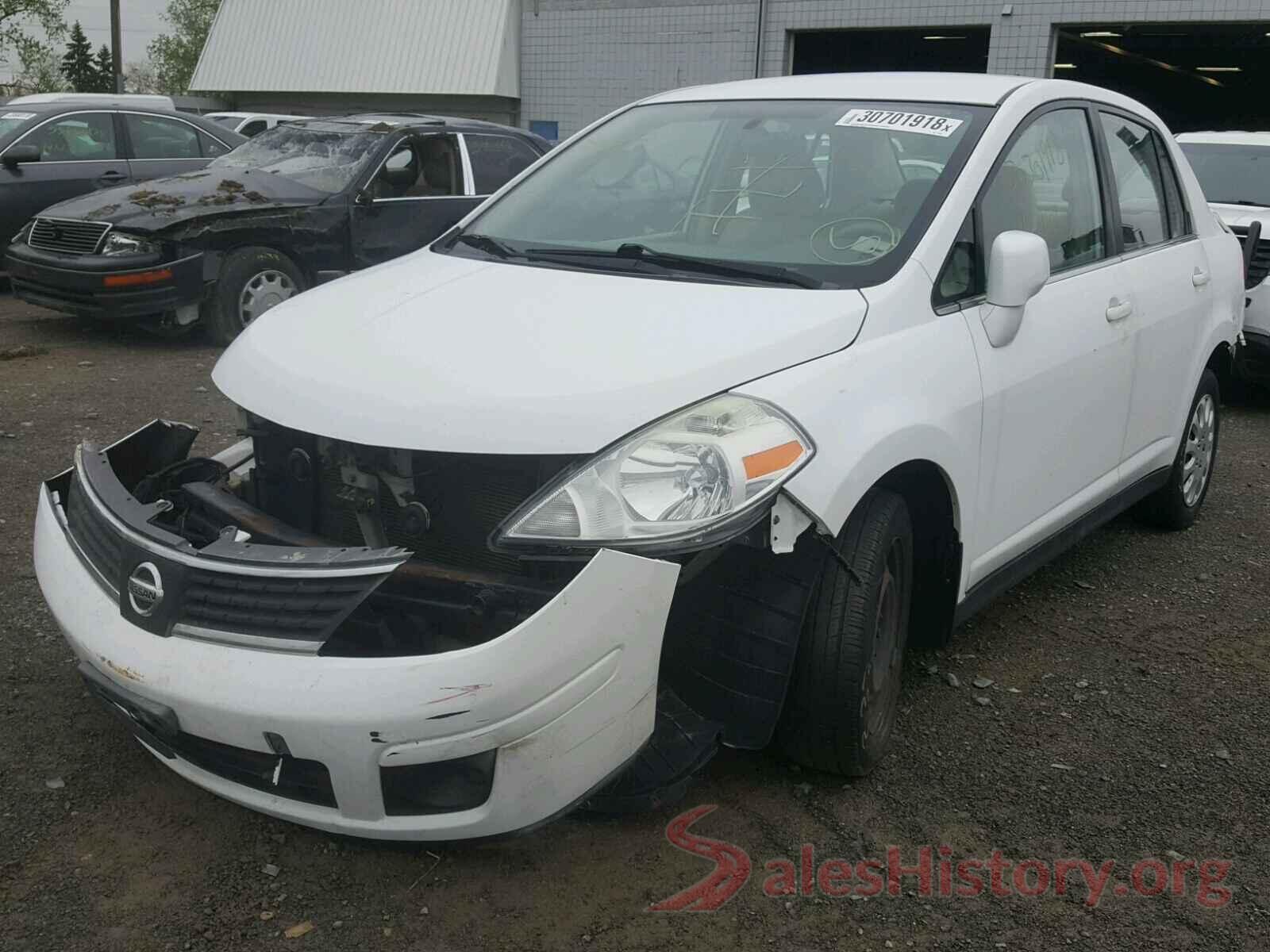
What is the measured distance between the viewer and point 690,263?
11.1 ft

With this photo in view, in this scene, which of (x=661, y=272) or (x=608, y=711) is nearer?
(x=608, y=711)

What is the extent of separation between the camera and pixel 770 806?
3051mm

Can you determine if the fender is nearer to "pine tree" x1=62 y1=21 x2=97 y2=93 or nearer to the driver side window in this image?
the driver side window

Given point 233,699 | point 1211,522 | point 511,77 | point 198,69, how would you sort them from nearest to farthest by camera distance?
point 233,699 → point 1211,522 → point 511,77 → point 198,69

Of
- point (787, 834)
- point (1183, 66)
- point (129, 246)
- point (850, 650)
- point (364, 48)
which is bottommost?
point (787, 834)

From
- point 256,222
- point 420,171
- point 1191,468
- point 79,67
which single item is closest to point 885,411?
point 1191,468

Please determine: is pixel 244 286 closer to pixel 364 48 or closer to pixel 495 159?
pixel 495 159

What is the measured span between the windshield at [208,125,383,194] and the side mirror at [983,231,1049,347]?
6198 mm

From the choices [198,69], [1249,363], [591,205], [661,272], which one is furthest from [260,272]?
[198,69]

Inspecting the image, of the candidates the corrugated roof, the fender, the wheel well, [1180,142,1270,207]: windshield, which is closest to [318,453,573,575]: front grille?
the fender

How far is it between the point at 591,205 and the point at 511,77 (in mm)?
20394

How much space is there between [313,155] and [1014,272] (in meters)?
6.82

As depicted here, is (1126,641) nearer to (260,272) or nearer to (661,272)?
(661,272)

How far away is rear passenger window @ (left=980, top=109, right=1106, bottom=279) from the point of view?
3.60 m
